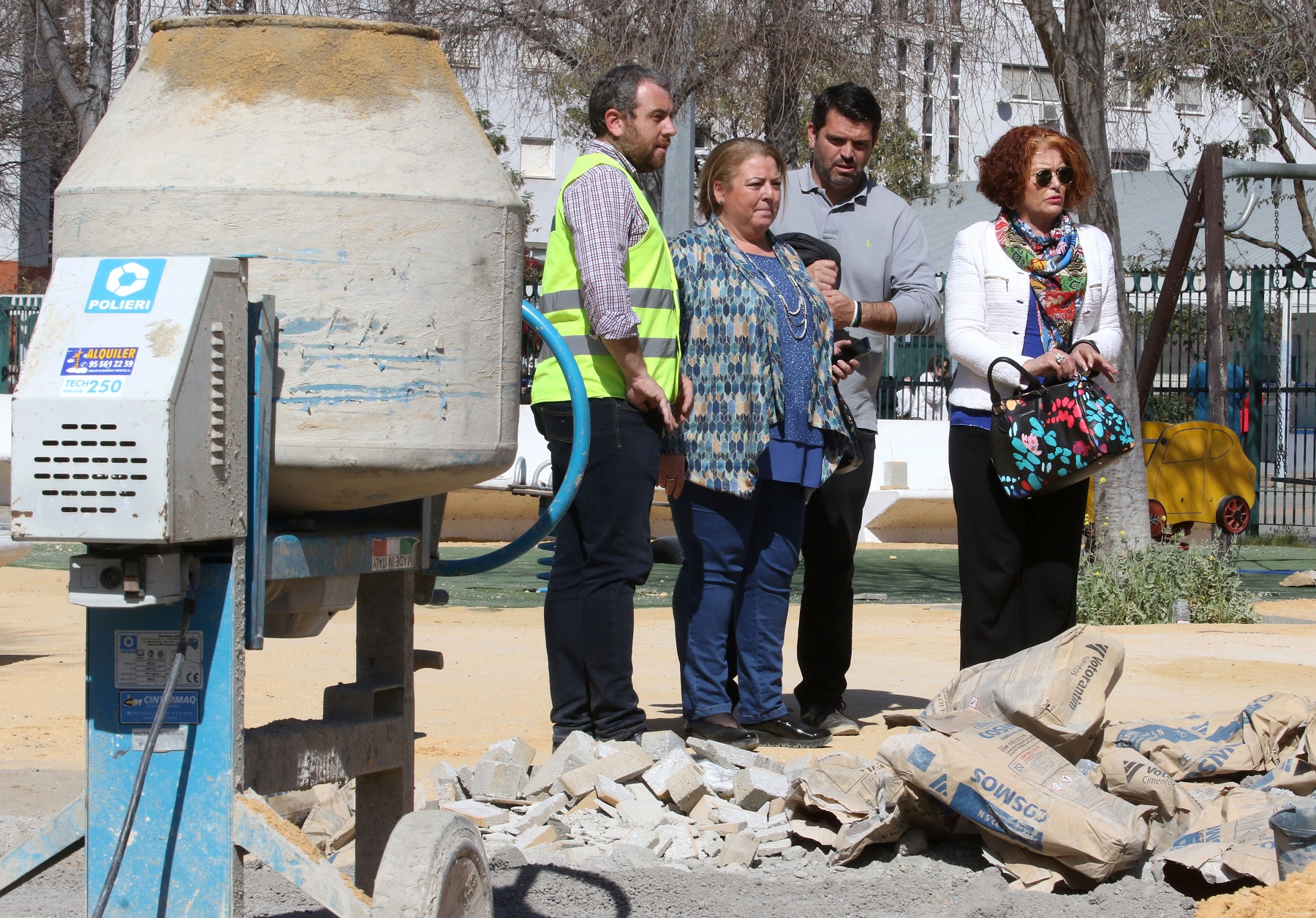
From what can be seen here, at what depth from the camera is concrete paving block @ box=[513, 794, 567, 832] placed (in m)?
3.88

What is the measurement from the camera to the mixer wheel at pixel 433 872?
2.45 metres

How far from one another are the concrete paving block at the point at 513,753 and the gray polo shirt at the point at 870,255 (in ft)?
5.27

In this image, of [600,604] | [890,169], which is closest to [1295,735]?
[600,604]

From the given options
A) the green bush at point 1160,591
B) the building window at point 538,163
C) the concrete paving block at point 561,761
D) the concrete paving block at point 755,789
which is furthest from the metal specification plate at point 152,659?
the building window at point 538,163

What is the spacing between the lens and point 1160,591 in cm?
848

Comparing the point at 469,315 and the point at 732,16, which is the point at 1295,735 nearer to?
the point at 469,315

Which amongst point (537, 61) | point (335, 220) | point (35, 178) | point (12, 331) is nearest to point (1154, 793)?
point (335, 220)

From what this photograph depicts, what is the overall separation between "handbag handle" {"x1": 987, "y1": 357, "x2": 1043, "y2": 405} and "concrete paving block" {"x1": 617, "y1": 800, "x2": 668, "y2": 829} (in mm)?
1565

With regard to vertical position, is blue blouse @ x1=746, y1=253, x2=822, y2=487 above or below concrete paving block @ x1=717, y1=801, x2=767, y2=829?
above

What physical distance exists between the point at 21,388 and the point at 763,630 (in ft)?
9.51

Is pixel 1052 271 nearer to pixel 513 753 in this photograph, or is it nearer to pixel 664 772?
pixel 664 772

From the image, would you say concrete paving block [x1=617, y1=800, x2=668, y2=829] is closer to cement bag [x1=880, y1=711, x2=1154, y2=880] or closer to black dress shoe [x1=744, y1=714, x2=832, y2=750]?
cement bag [x1=880, y1=711, x2=1154, y2=880]

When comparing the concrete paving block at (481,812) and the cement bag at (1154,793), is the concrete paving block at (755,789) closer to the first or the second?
the concrete paving block at (481,812)

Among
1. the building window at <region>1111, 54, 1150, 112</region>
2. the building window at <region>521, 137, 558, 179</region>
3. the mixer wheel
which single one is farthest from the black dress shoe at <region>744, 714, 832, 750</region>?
the building window at <region>521, 137, 558, 179</region>
